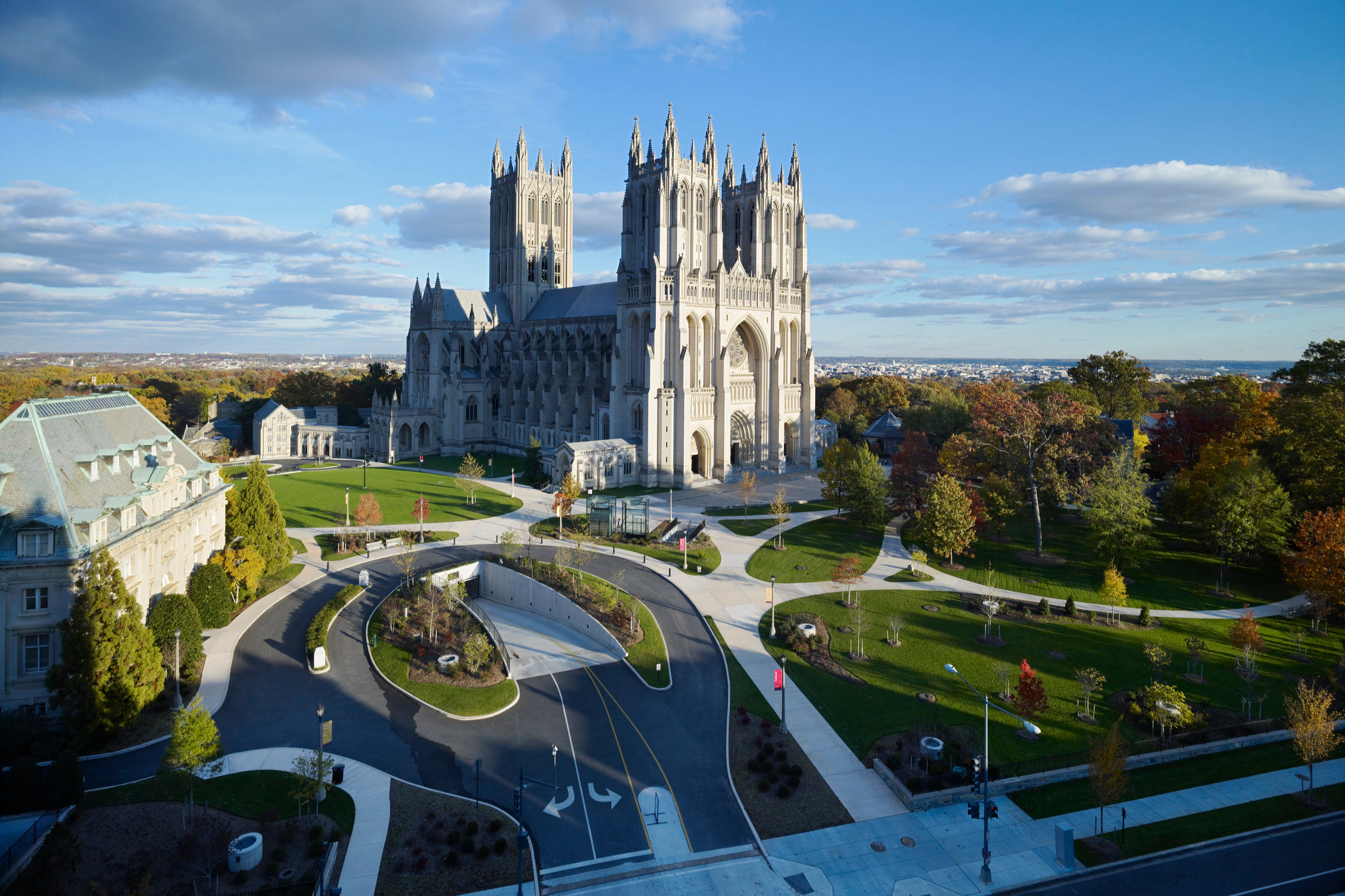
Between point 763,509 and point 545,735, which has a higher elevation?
point 763,509

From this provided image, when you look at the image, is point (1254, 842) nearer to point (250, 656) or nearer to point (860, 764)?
point (860, 764)

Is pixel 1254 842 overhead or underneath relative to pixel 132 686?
underneath

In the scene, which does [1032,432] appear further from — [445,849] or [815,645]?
[445,849]

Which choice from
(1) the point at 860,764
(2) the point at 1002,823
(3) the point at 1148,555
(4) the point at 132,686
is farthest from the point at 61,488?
(3) the point at 1148,555

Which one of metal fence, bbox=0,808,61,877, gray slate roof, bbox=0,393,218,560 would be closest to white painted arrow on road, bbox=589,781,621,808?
metal fence, bbox=0,808,61,877

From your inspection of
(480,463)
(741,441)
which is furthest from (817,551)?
(480,463)

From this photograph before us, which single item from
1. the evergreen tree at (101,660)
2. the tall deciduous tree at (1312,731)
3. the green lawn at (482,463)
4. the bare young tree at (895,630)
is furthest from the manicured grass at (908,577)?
the green lawn at (482,463)

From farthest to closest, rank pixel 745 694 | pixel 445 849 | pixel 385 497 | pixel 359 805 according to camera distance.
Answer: pixel 385 497 → pixel 745 694 → pixel 359 805 → pixel 445 849
